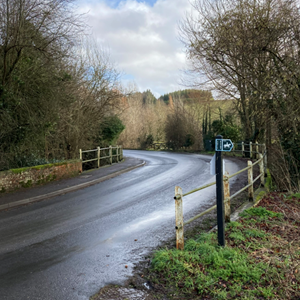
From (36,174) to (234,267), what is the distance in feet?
32.5

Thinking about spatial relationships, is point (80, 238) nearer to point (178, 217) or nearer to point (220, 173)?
point (178, 217)

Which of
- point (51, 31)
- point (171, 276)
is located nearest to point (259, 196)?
point (171, 276)

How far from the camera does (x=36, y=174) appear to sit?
12.1 metres

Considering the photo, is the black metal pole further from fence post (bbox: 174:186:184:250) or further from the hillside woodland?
the hillside woodland

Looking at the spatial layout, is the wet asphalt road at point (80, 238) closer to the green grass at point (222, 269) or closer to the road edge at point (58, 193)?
the road edge at point (58, 193)

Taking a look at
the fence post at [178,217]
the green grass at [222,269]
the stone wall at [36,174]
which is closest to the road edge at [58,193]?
the stone wall at [36,174]

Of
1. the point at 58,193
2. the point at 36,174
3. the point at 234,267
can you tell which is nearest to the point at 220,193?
the point at 234,267

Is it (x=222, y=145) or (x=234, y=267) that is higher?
(x=222, y=145)

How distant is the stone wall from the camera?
1078 cm

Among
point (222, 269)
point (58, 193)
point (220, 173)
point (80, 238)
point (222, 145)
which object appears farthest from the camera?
point (58, 193)

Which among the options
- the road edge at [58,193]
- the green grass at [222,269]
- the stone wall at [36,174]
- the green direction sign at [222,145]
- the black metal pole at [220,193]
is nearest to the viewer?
the green grass at [222,269]

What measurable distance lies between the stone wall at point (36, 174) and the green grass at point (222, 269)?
796cm

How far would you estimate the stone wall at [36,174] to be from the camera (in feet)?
35.4

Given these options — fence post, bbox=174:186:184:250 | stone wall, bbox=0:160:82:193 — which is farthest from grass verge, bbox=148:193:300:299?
stone wall, bbox=0:160:82:193
